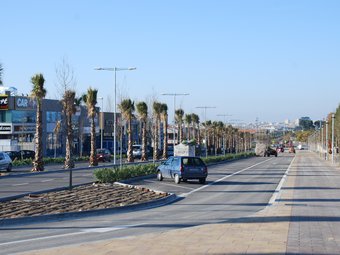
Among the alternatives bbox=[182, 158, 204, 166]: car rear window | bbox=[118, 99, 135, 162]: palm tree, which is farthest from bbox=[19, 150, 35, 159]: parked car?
bbox=[182, 158, 204, 166]: car rear window

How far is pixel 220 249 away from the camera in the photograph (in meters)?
11.5

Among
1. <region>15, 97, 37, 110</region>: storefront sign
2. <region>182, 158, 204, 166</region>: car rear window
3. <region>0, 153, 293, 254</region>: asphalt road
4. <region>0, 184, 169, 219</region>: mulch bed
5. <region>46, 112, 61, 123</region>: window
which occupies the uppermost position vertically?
<region>15, 97, 37, 110</region>: storefront sign

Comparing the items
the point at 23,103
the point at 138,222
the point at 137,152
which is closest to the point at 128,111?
the point at 137,152

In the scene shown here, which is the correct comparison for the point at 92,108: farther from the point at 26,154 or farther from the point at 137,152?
the point at 137,152

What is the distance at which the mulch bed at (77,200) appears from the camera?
61.7ft

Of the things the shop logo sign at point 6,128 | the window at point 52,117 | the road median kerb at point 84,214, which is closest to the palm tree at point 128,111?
the shop logo sign at point 6,128

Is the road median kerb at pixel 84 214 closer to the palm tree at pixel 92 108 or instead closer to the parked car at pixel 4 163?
the parked car at pixel 4 163

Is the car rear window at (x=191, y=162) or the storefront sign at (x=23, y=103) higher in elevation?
the storefront sign at (x=23, y=103)

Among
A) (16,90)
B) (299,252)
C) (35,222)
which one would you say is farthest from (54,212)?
(16,90)

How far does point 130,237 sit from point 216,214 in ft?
19.2

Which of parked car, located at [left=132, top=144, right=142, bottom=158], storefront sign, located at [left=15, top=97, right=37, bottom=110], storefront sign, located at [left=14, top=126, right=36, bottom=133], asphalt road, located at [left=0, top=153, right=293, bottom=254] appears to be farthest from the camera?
storefront sign, located at [left=14, top=126, right=36, bottom=133]

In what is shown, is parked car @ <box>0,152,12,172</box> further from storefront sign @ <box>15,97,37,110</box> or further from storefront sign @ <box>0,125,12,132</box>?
storefront sign @ <box>0,125,12,132</box>

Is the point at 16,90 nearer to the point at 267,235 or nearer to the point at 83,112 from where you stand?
the point at 83,112

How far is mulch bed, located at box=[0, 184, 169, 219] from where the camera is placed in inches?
740
